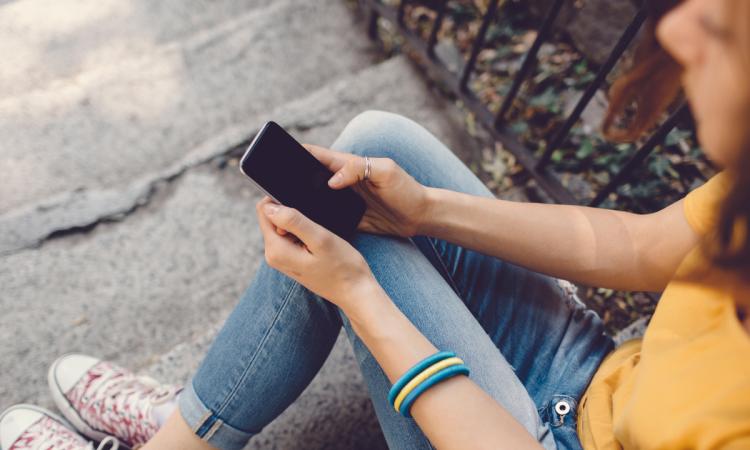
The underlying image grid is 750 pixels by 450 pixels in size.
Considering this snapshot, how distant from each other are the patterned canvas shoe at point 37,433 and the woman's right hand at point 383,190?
2.98 feet

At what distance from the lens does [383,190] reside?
3.62 feet

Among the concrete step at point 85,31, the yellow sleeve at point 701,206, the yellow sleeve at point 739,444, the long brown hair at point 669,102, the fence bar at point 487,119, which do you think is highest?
the long brown hair at point 669,102

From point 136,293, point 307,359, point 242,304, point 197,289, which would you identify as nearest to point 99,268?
point 136,293

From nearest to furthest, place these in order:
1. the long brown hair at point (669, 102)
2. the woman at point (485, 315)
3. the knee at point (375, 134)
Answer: the long brown hair at point (669, 102), the woman at point (485, 315), the knee at point (375, 134)

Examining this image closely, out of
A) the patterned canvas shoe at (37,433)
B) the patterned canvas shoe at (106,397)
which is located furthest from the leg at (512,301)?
the patterned canvas shoe at (37,433)

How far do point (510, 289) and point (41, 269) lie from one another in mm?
1601

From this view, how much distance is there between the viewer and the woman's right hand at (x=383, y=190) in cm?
109

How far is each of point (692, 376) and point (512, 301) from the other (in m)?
0.44

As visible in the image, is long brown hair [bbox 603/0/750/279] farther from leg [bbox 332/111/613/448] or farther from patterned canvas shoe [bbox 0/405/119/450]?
patterned canvas shoe [bbox 0/405/119/450]

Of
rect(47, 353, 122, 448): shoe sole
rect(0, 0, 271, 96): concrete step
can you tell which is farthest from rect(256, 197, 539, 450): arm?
rect(0, 0, 271, 96): concrete step

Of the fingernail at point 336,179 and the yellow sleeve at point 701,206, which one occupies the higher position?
the yellow sleeve at point 701,206

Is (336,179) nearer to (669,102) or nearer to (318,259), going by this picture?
(318,259)

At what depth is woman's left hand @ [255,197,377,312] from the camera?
96cm

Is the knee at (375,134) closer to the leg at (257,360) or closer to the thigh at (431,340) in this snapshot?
the thigh at (431,340)
